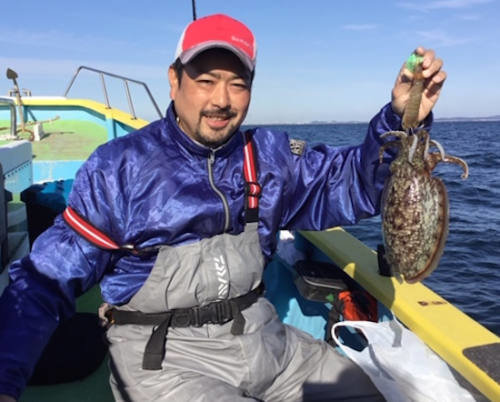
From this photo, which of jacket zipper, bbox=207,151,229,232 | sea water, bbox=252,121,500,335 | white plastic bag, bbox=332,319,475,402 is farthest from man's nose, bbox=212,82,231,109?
sea water, bbox=252,121,500,335

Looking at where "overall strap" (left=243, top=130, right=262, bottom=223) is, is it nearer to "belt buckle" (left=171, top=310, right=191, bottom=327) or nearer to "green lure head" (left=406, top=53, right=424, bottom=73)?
"belt buckle" (left=171, top=310, right=191, bottom=327)

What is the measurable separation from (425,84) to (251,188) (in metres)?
0.96

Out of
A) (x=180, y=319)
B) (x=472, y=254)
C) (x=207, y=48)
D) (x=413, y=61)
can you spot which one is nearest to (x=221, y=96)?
(x=207, y=48)

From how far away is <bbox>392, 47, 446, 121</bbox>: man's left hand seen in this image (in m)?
1.79

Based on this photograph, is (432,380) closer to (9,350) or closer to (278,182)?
(278,182)

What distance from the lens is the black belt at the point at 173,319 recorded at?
7.06ft

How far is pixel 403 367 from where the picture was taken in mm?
2471

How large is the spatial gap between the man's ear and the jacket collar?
0.18 feet

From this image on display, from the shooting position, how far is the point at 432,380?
237 cm

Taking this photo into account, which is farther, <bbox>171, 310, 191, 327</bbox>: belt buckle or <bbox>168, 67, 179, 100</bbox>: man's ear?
<bbox>168, 67, 179, 100</bbox>: man's ear

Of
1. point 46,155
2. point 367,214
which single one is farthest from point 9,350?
point 46,155

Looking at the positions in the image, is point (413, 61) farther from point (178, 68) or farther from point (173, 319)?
point (173, 319)

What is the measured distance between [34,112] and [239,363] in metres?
8.68

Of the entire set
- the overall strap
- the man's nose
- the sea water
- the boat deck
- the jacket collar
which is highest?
the man's nose
